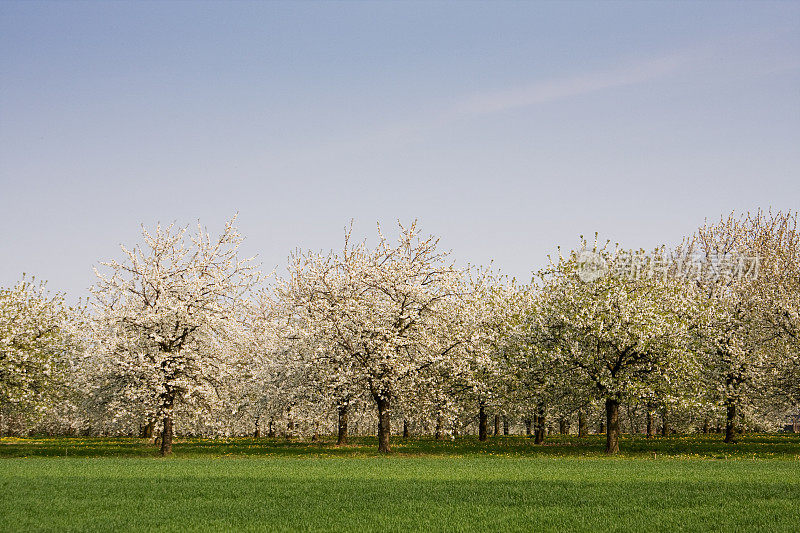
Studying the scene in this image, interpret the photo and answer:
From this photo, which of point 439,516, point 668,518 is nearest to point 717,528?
point 668,518

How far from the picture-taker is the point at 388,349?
133 feet

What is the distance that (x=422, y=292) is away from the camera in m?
43.4

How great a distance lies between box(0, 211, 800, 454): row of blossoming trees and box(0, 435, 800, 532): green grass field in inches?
262

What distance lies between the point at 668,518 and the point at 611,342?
25.4 metres

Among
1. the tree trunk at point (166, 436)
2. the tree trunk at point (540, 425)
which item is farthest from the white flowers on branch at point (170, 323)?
the tree trunk at point (540, 425)

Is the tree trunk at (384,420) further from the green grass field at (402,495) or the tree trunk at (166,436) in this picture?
the tree trunk at (166,436)

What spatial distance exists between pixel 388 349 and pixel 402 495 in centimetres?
1997

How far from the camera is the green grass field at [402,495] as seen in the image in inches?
628

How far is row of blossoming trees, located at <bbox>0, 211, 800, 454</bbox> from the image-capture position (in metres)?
40.7

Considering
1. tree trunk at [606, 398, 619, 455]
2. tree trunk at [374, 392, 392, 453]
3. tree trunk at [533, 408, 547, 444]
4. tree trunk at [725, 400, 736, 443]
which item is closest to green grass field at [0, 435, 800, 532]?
tree trunk at [606, 398, 619, 455]

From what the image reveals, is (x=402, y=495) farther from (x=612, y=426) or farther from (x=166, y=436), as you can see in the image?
(x=166, y=436)

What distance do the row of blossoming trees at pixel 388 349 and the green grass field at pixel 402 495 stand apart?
667 centimetres

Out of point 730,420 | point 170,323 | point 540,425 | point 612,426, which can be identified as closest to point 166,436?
point 170,323

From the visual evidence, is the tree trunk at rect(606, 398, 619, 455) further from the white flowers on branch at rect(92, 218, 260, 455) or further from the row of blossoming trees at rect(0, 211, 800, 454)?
the white flowers on branch at rect(92, 218, 260, 455)
